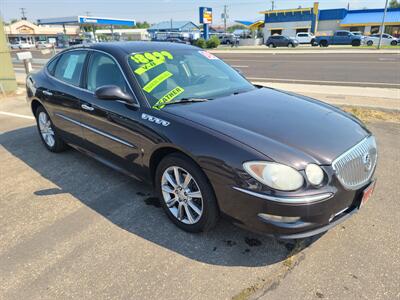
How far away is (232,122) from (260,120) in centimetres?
26

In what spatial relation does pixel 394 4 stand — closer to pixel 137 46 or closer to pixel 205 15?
pixel 205 15

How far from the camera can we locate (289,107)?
10.9 feet

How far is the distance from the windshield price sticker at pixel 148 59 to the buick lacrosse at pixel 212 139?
0.01 metres

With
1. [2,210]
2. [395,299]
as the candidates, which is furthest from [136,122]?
[395,299]

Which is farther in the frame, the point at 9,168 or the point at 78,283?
the point at 9,168

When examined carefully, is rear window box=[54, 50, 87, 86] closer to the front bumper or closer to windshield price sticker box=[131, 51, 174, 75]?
windshield price sticker box=[131, 51, 174, 75]

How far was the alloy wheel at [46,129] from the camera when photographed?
16.5 feet

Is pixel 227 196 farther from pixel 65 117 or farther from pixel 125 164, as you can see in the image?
pixel 65 117

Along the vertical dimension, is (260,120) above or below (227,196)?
above

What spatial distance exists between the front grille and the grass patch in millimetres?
3982

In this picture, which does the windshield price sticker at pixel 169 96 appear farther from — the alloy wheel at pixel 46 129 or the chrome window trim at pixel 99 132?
the alloy wheel at pixel 46 129

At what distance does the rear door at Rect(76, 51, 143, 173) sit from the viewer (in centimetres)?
330

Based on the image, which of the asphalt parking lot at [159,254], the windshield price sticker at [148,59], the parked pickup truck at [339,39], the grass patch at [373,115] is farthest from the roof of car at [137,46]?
the parked pickup truck at [339,39]

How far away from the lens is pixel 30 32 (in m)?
89.9
